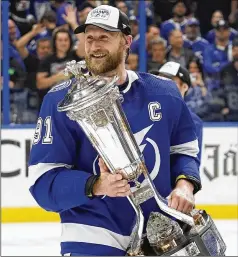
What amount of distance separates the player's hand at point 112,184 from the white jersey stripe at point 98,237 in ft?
0.78

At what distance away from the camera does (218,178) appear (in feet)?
20.5

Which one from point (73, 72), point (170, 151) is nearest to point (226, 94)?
point (170, 151)

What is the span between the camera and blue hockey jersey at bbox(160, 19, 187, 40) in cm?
690

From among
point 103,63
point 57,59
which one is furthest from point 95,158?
point 57,59

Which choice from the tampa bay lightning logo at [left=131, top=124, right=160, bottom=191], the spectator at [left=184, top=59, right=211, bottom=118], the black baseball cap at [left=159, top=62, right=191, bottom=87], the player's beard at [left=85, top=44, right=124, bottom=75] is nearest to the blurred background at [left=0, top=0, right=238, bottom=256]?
the spectator at [left=184, top=59, right=211, bottom=118]

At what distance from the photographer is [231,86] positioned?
680 centimetres

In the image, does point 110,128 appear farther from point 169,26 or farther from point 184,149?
point 169,26

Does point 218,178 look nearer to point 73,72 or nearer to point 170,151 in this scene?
point 170,151

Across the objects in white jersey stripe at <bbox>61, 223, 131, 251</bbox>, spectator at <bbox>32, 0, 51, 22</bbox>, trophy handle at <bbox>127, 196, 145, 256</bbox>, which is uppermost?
spectator at <bbox>32, 0, 51, 22</bbox>

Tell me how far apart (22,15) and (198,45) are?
1511 mm

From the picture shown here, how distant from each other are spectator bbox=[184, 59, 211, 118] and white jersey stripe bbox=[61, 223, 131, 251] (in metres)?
4.26

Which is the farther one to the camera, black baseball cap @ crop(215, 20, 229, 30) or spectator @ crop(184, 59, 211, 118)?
black baseball cap @ crop(215, 20, 229, 30)

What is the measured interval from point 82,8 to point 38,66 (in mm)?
613

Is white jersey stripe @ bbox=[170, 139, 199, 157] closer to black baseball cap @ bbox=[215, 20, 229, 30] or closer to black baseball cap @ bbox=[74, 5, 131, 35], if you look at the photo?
black baseball cap @ bbox=[74, 5, 131, 35]
